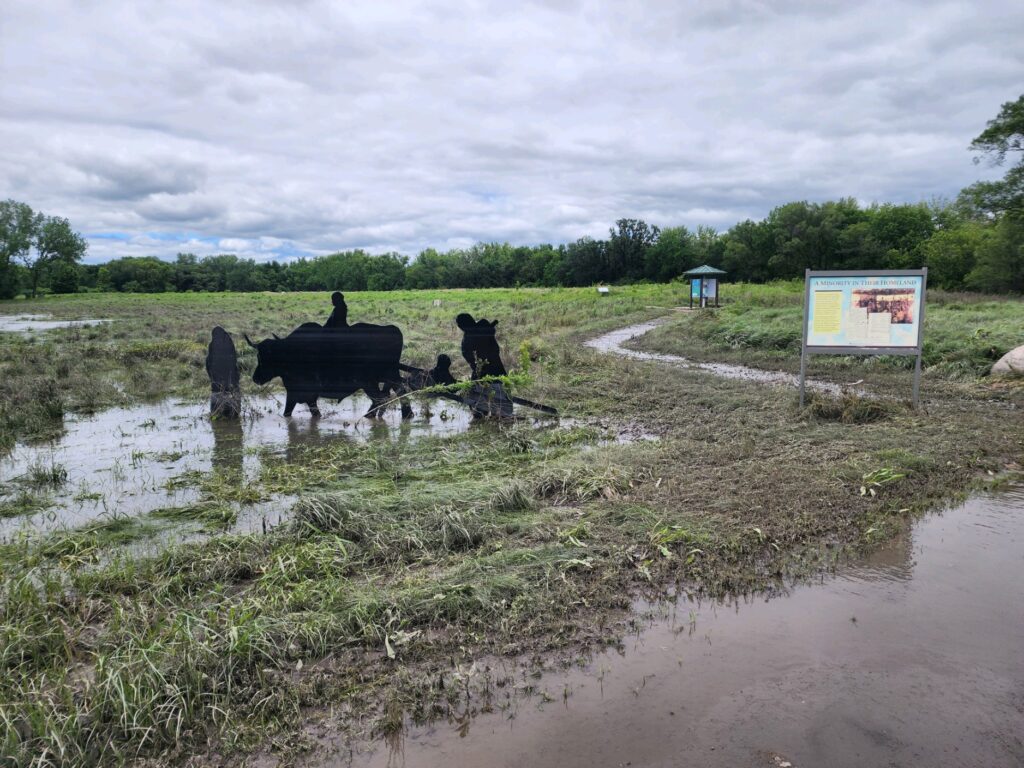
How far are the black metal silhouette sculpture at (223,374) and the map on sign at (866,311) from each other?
29.6 feet

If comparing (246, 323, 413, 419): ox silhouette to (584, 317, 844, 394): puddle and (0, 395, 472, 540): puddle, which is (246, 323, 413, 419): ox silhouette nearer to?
(0, 395, 472, 540): puddle

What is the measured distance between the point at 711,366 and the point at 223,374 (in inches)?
432

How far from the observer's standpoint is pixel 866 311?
410 inches

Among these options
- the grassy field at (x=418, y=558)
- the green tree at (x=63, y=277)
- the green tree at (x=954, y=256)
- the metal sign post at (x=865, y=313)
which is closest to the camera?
the grassy field at (x=418, y=558)

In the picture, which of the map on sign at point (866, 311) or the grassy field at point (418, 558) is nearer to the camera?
the grassy field at point (418, 558)

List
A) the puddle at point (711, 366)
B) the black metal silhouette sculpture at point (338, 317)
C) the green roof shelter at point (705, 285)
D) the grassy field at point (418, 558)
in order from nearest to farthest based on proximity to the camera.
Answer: the grassy field at point (418, 558)
the black metal silhouette sculpture at point (338, 317)
the puddle at point (711, 366)
the green roof shelter at point (705, 285)

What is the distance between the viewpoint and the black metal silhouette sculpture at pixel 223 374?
1108cm

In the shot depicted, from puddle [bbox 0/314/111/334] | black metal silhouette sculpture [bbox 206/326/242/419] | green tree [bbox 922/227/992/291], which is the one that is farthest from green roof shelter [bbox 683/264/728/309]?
green tree [bbox 922/227/992/291]

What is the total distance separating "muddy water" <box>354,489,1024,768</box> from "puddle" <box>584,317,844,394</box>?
6991 mm

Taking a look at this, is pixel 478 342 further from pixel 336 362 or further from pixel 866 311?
pixel 866 311

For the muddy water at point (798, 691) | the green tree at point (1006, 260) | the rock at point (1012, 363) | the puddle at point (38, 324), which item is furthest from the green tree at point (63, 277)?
the muddy water at point (798, 691)

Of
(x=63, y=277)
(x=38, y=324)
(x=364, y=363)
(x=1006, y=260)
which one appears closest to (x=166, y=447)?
(x=364, y=363)

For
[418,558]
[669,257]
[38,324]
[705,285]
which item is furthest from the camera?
[669,257]

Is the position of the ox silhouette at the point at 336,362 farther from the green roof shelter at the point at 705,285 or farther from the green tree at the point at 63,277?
the green tree at the point at 63,277
